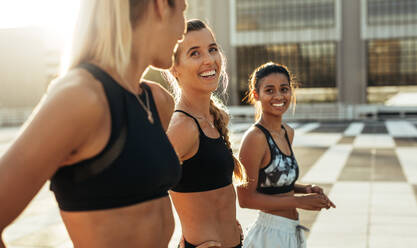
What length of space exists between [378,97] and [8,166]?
1520 inches

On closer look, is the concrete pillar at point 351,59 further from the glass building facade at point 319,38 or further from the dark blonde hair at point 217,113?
the dark blonde hair at point 217,113

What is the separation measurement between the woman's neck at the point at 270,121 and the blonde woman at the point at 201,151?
0.58 metres

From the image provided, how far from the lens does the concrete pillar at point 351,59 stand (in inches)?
1436

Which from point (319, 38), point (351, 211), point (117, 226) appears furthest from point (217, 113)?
point (319, 38)

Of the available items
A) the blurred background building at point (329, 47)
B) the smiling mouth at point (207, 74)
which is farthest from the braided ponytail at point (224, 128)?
the blurred background building at point (329, 47)

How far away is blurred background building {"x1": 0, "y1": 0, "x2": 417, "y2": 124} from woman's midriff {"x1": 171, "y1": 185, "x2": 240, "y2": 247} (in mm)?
A: 31759

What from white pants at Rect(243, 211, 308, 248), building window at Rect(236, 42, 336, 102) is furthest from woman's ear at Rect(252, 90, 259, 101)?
building window at Rect(236, 42, 336, 102)

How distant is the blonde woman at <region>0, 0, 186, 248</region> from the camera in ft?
3.52

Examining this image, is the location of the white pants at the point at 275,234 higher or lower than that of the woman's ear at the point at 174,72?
lower

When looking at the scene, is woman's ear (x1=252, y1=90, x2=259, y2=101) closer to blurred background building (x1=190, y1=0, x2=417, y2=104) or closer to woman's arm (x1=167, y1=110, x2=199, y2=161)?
woman's arm (x1=167, y1=110, x2=199, y2=161)

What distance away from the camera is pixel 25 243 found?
5297mm

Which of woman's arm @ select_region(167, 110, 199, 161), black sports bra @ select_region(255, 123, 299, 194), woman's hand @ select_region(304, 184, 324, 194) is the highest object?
woman's arm @ select_region(167, 110, 199, 161)

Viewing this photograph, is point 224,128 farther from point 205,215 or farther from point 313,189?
point 313,189

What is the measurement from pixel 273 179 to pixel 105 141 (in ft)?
5.94
